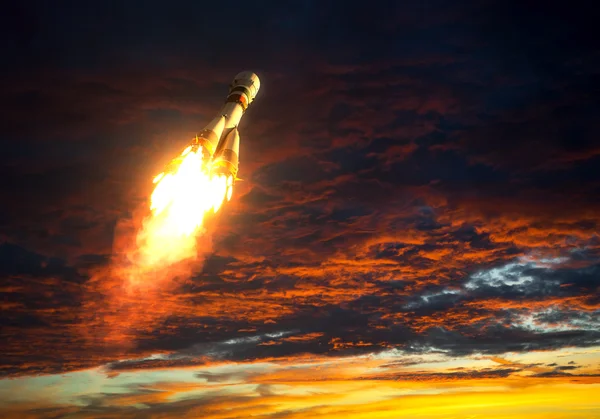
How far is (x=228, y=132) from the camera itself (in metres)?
25.4

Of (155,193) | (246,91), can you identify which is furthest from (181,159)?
(246,91)

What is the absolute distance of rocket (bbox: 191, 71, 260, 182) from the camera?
23.6 m

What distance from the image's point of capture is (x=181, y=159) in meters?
23.6

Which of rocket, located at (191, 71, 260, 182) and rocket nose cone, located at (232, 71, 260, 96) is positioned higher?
rocket nose cone, located at (232, 71, 260, 96)

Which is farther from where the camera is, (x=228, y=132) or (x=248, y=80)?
(x=248, y=80)

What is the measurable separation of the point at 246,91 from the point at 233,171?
708 cm

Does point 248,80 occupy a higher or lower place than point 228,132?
higher

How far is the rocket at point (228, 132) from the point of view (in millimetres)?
23578

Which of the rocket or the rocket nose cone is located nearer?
the rocket

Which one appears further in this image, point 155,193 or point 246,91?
point 246,91

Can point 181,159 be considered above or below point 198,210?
above

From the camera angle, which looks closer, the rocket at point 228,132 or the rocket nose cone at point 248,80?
the rocket at point 228,132

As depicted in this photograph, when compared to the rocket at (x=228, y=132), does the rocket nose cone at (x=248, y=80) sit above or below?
above

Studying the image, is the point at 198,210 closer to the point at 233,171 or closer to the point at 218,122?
the point at 233,171
